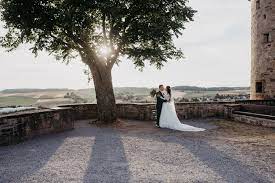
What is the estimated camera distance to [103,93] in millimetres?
15445

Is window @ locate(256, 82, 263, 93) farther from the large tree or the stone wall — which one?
the large tree

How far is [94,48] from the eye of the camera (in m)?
15.6

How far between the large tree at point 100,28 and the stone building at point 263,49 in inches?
310

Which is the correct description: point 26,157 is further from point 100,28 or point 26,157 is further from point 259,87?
point 259,87

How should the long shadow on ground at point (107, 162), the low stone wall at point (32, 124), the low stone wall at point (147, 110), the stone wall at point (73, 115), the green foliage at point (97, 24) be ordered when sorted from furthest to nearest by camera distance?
the low stone wall at point (147, 110), the green foliage at point (97, 24), the stone wall at point (73, 115), the low stone wall at point (32, 124), the long shadow on ground at point (107, 162)

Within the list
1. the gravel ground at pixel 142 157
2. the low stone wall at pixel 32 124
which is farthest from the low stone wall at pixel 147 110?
the gravel ground at pixel 142 157

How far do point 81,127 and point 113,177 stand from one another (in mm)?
8041

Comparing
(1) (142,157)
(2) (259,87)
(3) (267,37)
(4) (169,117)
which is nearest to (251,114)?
(4) (169,117)

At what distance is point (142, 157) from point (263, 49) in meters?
16.3

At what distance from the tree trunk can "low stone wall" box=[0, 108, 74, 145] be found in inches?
88.8

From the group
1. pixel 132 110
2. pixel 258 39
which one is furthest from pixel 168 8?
pixel 258 39

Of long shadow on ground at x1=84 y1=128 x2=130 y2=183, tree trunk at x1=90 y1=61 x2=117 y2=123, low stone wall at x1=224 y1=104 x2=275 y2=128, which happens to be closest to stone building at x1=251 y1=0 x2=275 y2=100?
low stone wall at x1=224 y1=104 x2=275 y2=128

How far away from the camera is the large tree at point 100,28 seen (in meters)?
13.4

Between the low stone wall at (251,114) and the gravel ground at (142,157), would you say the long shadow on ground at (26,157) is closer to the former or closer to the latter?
the gravel ground at (142,157)
